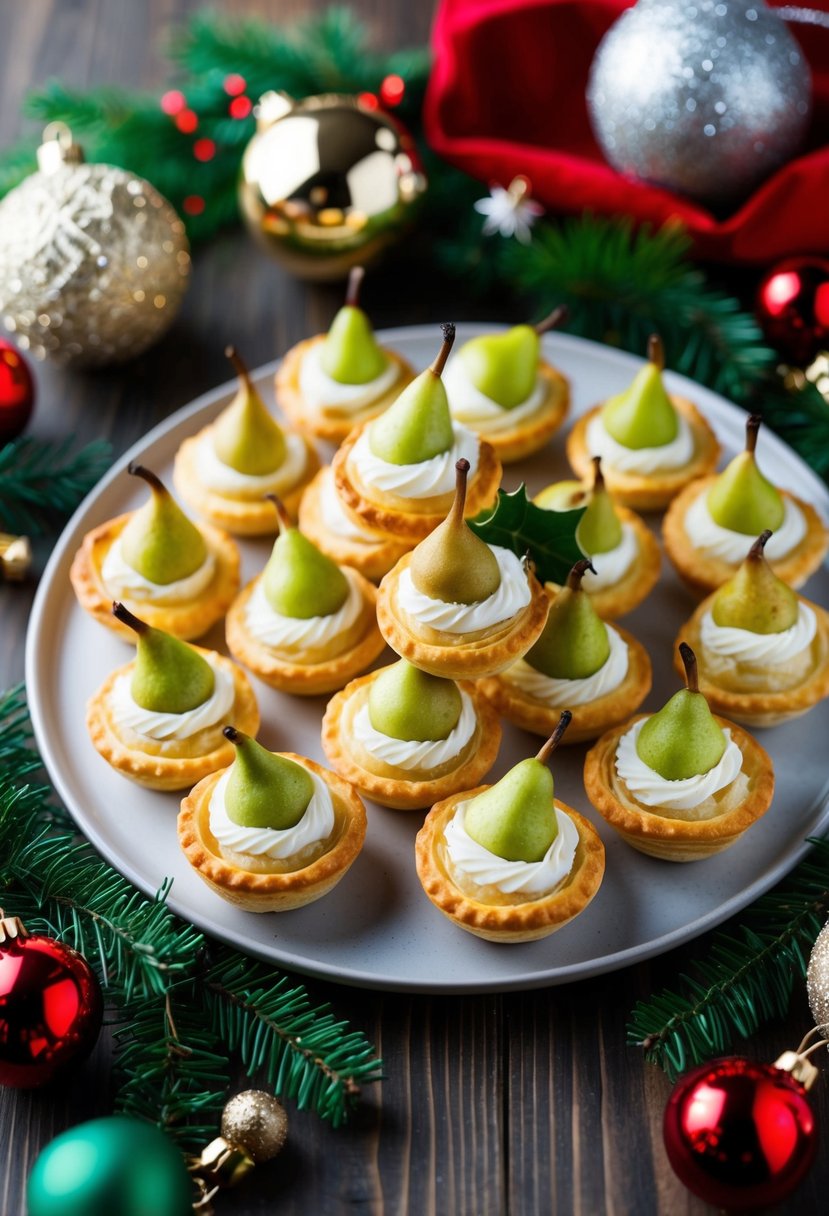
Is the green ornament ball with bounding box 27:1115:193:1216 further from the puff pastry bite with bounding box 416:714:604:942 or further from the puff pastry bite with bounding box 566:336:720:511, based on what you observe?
the puff pastry bite with bounding box 566:336:720:511

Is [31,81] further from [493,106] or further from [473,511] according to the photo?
[473,511]

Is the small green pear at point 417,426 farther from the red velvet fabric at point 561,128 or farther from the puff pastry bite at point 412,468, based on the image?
the red velvet fabric at point 561,128

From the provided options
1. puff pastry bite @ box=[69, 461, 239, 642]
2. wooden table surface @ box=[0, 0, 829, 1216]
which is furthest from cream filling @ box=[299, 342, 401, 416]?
wooden table surface @ box=[0, 0, 829, 1216]

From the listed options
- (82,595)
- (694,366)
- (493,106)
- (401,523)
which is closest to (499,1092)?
(401,523)

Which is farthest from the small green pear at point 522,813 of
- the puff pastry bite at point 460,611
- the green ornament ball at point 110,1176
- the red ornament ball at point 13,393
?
the red ornament ball at point 13,393

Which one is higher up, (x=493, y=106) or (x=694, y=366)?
(x=493, y=106)

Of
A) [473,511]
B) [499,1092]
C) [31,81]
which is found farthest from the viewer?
[31,81]
